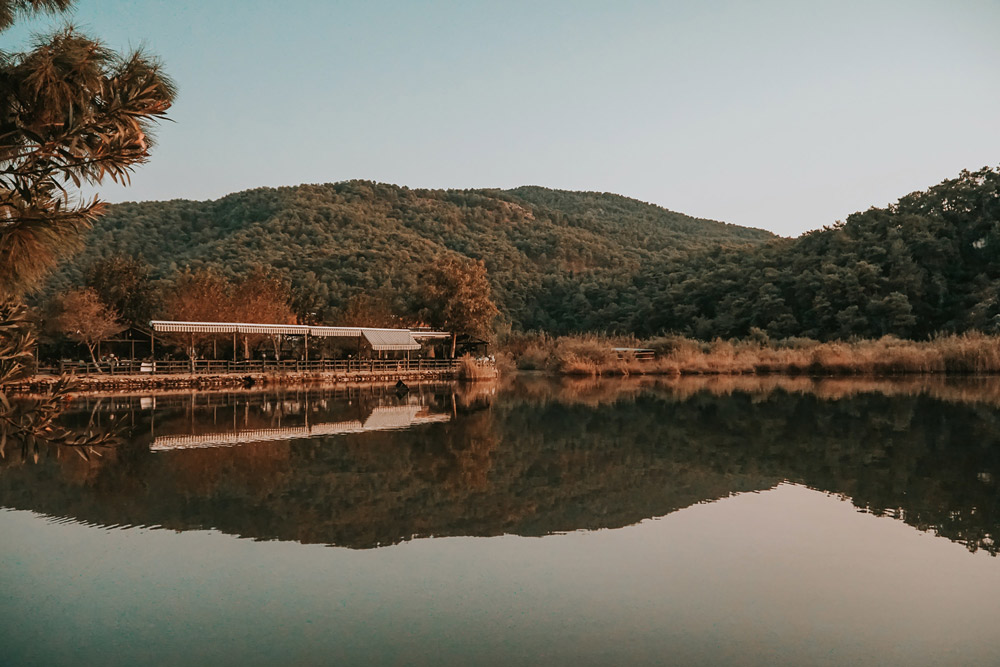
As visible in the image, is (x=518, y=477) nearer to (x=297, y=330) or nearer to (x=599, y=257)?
(x=297, y=330)

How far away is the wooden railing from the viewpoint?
3009 cm

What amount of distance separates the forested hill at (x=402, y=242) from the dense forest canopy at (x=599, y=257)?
0.24 metres

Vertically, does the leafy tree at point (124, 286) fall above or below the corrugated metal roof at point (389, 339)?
above

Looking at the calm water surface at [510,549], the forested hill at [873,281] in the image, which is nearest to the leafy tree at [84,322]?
the calm water surface at [510,549]

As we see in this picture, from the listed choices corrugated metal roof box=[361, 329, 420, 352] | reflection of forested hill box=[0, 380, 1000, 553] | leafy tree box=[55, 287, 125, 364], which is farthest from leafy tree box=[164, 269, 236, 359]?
reflection of forested hill box=[0, 380, 1000, 553]

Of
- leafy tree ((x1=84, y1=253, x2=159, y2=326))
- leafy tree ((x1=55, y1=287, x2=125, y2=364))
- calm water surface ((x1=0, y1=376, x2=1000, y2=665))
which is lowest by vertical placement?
calm water surface ((x1=0, y1=376, x2=1000, y2=665))

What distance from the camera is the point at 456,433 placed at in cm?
1560

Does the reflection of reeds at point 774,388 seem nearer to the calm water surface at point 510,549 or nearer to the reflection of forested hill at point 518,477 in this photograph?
the reflection of forested hill at point 518,477

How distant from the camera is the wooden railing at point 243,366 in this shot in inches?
1185

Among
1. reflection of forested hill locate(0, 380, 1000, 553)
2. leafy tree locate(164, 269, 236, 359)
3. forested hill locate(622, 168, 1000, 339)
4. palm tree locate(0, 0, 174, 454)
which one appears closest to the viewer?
palm tree locate(0, 0, 174, 454)

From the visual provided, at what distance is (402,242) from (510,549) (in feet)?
238

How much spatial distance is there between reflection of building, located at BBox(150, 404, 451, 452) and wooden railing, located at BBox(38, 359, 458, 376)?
13119mm

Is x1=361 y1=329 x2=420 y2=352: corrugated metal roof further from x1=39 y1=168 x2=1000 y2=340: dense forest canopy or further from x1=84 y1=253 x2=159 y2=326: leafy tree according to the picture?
x1=84 y1=253 x2=159 y2=326: leafy tree

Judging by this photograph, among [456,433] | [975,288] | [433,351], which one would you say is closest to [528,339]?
[433,351]
